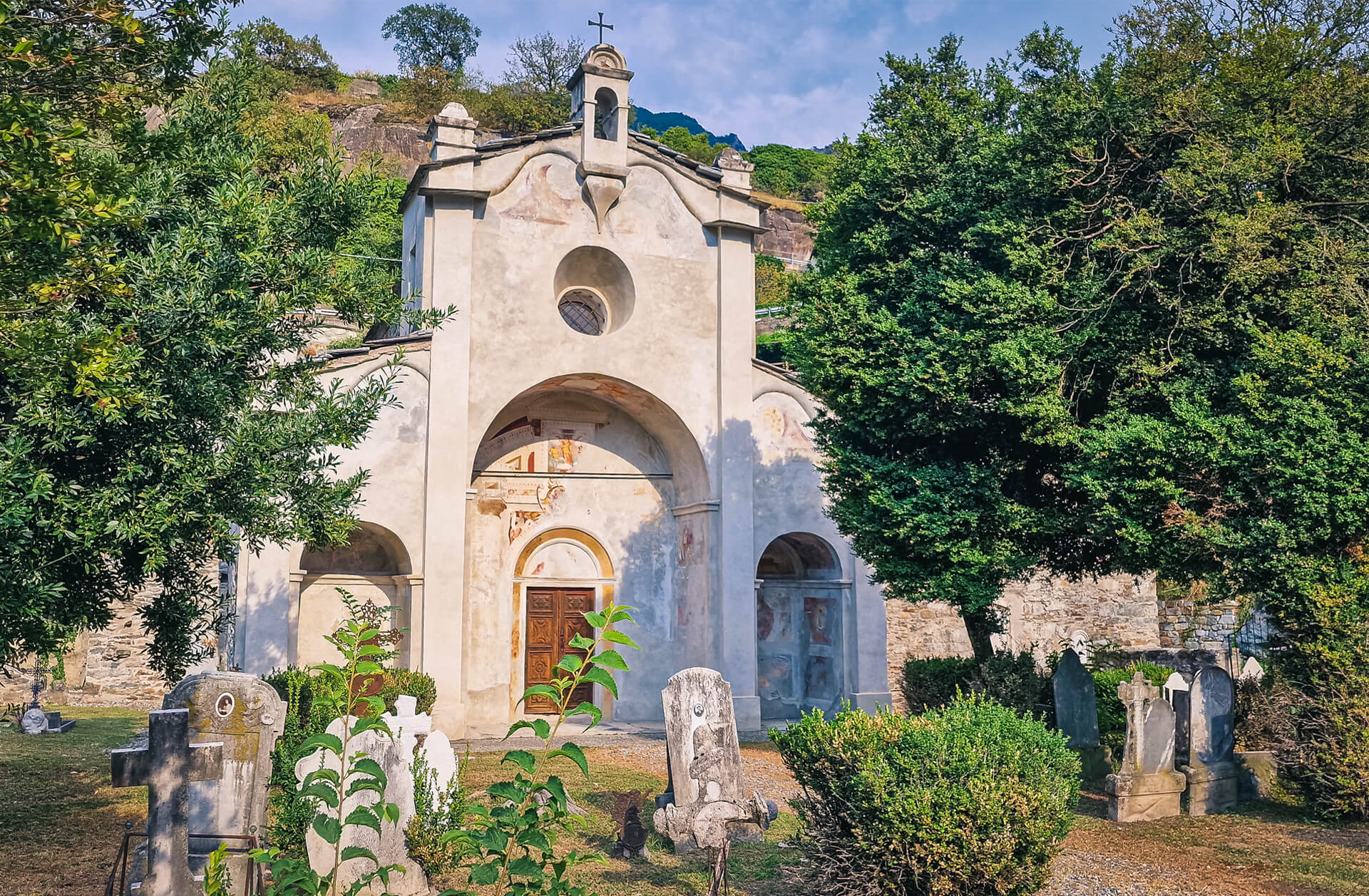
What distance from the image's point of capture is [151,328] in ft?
20.6

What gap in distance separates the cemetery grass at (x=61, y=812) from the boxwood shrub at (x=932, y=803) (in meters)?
5.28

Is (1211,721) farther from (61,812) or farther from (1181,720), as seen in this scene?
(61,812)

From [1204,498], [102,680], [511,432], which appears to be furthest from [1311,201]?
[102,680]

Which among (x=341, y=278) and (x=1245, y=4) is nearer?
(x=341, y=278)

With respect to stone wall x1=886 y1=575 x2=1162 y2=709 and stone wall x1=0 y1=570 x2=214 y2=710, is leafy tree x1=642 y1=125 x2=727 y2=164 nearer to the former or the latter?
stone wall x1=886 y1=575 x2=1162 y2=709

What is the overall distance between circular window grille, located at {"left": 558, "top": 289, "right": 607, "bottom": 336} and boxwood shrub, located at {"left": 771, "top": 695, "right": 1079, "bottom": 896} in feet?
35.0

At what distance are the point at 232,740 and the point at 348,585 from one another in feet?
28.1

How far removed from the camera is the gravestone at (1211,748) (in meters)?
9.84

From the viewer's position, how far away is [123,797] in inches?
388

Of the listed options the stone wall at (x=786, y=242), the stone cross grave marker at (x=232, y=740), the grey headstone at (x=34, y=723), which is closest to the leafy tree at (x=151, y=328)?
the stone cross grave marker at (x=232, y=740)

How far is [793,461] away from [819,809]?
32.4 feet

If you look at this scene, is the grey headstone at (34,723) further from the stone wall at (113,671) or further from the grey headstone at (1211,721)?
the grey headstone at (1211,721)

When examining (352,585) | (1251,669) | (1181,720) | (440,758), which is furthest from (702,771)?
(1251,669)

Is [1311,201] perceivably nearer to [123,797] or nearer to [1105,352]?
[1105,352]
